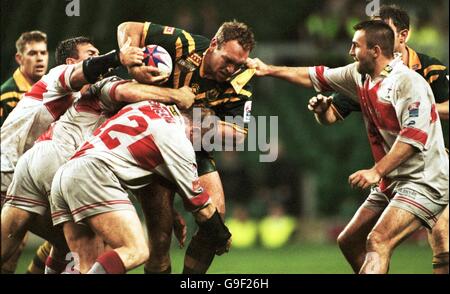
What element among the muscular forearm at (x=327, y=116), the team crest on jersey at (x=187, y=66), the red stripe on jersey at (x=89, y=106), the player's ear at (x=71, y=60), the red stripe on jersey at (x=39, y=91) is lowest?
the muscular forearm at (x=327, y=116)

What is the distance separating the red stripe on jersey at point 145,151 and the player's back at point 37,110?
1.00 m

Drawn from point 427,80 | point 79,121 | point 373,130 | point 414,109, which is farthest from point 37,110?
point 427,80

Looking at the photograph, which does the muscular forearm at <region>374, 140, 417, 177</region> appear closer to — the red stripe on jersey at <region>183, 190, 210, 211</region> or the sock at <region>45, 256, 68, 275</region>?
the red stripe on jersey at <region>183, 190, 210, 211</region>

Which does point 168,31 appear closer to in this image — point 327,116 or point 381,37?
point 327,116

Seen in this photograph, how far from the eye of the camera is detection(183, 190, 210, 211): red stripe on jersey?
17.5 ft

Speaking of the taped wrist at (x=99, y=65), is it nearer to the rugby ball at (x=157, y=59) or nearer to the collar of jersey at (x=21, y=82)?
the rugby ball at (x=157, y=59)

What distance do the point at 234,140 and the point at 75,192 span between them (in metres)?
1.99

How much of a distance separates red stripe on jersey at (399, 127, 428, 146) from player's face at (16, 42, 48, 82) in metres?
3.72

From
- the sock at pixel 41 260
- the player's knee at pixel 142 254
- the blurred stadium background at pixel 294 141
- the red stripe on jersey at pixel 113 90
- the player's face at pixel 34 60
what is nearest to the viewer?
the player's knee at pixel 142 254

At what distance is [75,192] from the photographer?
16.6ft

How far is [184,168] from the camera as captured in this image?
16.9 feet

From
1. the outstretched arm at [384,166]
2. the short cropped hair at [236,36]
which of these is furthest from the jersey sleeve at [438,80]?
the short cropped hair at [236,36]

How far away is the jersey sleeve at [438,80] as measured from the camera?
6672 mm
